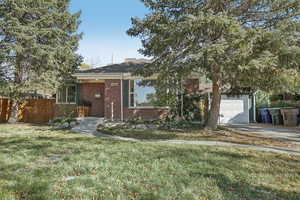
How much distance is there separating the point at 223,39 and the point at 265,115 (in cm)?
964

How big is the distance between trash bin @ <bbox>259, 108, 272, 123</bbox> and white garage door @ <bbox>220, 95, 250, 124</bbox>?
38.8 inches

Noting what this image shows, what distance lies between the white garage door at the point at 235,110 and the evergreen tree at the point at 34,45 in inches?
433

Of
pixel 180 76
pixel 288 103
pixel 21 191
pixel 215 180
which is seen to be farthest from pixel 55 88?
pixel 288 103

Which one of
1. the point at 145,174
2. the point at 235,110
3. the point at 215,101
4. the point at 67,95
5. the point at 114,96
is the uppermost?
the point at 67,95

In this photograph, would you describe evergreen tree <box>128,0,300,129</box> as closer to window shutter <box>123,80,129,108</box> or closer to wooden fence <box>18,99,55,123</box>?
window shutter <box>123,80,129,108</box>

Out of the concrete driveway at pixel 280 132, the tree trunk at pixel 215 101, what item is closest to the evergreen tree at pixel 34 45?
the tree trunk at pixel 215 101

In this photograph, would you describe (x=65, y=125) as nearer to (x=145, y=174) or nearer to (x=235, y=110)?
(x=145, y=174)

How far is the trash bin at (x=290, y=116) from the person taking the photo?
1270cm

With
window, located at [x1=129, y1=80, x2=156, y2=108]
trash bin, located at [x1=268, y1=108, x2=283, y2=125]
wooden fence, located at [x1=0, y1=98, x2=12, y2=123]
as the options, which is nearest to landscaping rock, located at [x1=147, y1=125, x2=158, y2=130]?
window, located at [x1=129, y1=80, x2=156, y2=108]

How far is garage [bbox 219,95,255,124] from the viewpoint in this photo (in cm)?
1518

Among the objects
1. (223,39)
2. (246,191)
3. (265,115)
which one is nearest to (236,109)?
(265,115)

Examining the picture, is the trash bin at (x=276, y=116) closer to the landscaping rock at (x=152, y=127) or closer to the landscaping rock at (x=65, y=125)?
the landscaping rock at (x=152, y=127)

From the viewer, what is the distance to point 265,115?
14977mm

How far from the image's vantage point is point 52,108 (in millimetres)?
14773
